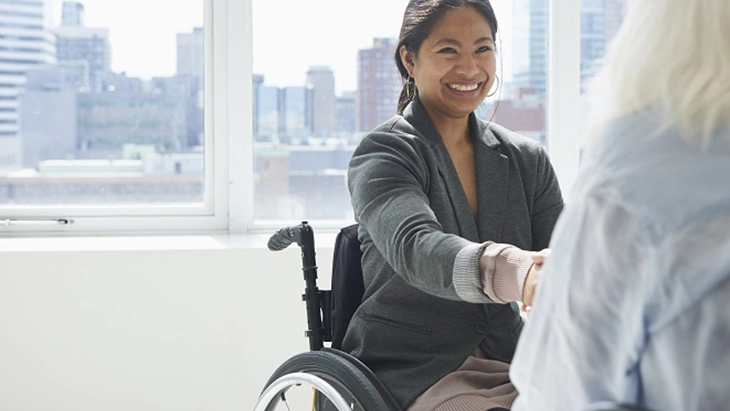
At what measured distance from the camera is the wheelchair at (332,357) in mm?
1580

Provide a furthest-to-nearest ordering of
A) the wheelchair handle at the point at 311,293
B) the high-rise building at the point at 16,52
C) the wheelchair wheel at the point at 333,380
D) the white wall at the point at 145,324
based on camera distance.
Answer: the high-rise building at the point at 16,52
the white wall at the point at 145,324
the wheelchair handle at the point at 311,293
the wheelchair wheel at the point at 333,380

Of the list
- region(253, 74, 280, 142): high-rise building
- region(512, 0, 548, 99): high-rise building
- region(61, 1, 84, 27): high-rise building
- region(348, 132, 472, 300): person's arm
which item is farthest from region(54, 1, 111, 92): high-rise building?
region(348, 132, 472, 300): person's arm

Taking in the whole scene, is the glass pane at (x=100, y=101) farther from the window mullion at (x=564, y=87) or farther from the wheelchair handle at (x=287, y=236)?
the wheelchair handle at (x=287, y=236)

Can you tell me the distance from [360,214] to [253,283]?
1316 millimetres

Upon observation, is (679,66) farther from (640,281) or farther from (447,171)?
(447,171)

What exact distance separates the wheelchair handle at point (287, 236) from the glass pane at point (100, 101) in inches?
50.5

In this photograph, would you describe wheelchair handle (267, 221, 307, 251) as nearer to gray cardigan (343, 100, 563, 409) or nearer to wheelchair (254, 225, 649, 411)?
wheelchair (254, 225, 649, 411)

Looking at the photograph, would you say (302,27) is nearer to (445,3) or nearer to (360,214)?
(445,3)

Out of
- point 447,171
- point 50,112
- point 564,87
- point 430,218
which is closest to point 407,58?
point 447,171

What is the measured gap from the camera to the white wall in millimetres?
2844

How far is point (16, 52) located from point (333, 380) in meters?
1.91

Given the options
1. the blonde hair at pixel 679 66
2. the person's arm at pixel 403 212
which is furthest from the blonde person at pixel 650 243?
the person's arm at pixel 403 212

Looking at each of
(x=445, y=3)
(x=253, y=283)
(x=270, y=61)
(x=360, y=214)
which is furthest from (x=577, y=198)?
(x=270, y=61)

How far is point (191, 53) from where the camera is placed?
311 cm
